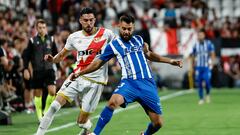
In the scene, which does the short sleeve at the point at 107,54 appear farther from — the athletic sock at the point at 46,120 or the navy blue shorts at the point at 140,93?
the athletic sock at the point at 46,120

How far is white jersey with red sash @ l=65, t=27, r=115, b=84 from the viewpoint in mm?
12398

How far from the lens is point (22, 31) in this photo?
24.1 metres

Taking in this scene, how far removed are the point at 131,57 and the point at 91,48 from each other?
54.5 inches

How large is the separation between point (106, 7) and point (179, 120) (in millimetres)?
16083

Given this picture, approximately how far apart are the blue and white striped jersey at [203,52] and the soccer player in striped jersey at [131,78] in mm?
11316

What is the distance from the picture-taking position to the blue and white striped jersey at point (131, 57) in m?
11.2

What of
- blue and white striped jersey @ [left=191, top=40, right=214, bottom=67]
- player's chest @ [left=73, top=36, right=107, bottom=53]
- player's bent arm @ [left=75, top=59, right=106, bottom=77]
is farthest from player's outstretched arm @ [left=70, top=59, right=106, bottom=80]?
blue and white striped jersey @ [left=191, top=40, right=214, bottom=67]

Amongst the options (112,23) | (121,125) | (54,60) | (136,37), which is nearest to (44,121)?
(54,60)

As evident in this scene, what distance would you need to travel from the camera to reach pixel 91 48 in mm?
12422

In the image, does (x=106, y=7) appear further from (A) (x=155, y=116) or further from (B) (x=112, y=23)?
(A) (x=155, y=116)

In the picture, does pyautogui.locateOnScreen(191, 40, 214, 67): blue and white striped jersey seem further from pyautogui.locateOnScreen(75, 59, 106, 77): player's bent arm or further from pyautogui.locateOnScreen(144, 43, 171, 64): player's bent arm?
pyautogui.locateOnScreen(75, 59, 106, 77): player's bent arm

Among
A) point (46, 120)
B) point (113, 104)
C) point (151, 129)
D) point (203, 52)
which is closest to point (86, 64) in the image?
point (46, 120)

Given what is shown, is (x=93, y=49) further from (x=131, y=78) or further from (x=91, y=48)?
(x=131, y=78)

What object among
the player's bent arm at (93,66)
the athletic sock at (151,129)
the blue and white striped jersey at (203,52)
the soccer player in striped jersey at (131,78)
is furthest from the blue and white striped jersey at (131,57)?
the blue and white striped jersey at (203,52)
